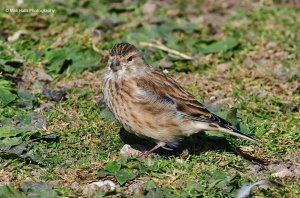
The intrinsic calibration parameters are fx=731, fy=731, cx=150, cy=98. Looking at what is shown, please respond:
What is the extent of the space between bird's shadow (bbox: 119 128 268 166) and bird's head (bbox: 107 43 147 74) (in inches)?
25.5

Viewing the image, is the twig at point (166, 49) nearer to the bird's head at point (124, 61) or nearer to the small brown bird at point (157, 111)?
the bird's head at point (124, 61)

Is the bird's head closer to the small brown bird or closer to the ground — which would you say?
the small brown bird

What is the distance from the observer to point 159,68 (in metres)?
8.91

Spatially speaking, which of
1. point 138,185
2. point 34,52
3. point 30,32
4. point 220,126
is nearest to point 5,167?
point 138,185

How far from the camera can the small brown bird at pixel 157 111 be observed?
6.89 meters

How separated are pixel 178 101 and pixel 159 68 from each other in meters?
1.94

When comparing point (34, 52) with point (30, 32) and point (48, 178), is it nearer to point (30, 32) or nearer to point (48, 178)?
point (30, 32)

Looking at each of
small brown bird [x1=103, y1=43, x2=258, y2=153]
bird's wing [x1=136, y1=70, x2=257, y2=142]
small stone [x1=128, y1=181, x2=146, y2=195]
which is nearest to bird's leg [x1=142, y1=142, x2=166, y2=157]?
small brown bird [x1=103, y1=43, x2=258, y2=153]

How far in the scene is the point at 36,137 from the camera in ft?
22.9

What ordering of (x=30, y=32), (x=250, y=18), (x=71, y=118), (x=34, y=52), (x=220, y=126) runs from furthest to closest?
(x=250, y=18), (x=30, y=32), (x=34, y=52), (x=71, y=118), (x=220, y=126)

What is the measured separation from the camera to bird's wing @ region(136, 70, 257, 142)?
6.86 m

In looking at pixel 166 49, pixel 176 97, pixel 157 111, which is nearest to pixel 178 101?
pixel 176 97

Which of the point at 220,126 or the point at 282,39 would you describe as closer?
the point at 220,126

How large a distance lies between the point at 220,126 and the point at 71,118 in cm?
164
